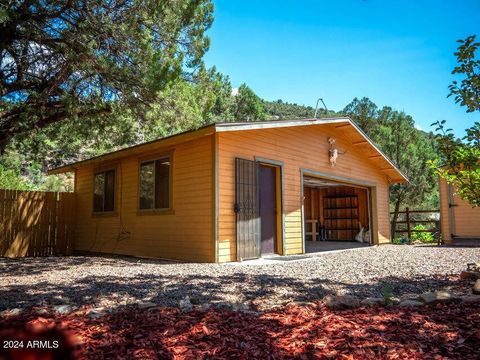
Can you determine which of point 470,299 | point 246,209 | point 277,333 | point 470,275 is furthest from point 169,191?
point 470,299

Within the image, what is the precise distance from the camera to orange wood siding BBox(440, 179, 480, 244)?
13.4 meters

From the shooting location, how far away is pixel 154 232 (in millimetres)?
9609

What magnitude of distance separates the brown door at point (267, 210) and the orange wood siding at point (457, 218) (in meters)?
7.96

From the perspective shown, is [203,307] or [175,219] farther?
[175,219]

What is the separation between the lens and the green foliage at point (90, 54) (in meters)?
5.83

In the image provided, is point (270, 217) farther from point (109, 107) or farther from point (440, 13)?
point (440, 13)

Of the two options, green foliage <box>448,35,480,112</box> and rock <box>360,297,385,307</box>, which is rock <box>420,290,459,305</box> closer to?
rock <box>360,297,385,307</box>

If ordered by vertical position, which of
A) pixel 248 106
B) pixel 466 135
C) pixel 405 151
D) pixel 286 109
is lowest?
pixel 466 135

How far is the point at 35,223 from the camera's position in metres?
11.6

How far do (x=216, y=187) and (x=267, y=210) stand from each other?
2.11m

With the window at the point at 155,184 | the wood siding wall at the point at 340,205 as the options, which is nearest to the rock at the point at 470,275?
the window at the point at 155,184

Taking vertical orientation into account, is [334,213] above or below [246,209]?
below

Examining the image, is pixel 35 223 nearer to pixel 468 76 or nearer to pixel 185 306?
pixel 185 306

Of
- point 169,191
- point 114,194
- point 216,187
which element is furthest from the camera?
point 114,194
